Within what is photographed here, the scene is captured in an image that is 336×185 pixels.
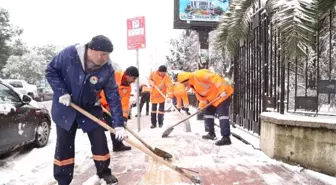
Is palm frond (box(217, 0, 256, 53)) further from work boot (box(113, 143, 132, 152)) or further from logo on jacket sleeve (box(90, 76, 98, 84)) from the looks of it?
work boot (box(113, 143, 132, 152))

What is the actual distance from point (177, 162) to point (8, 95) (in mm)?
3295

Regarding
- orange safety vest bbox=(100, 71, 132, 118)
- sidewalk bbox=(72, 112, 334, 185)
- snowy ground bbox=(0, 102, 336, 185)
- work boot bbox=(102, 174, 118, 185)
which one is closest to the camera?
work boot bbox=(102, 174, 118, 185)

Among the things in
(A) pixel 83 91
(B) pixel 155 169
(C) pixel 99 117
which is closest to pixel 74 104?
(A) pixel 83 91

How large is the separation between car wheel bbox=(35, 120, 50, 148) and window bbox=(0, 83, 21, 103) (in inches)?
30.8

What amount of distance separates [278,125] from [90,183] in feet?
8.49

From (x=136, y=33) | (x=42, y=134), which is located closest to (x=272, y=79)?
(x=136, y=33)

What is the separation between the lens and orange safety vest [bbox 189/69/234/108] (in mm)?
6039

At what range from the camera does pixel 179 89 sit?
306 inches

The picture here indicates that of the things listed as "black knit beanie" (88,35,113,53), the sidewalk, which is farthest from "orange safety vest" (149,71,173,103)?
"black knit beanie" (88,35,113,53)

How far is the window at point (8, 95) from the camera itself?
5712 millimetres

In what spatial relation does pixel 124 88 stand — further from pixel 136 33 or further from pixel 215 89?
pixel 136 33

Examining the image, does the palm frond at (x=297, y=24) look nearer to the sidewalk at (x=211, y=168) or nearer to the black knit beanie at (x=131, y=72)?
the sidewalk at (x=211, y=168)

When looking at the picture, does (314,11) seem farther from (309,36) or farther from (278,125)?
(278,125)

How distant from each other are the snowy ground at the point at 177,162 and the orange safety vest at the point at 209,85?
3.03ft
